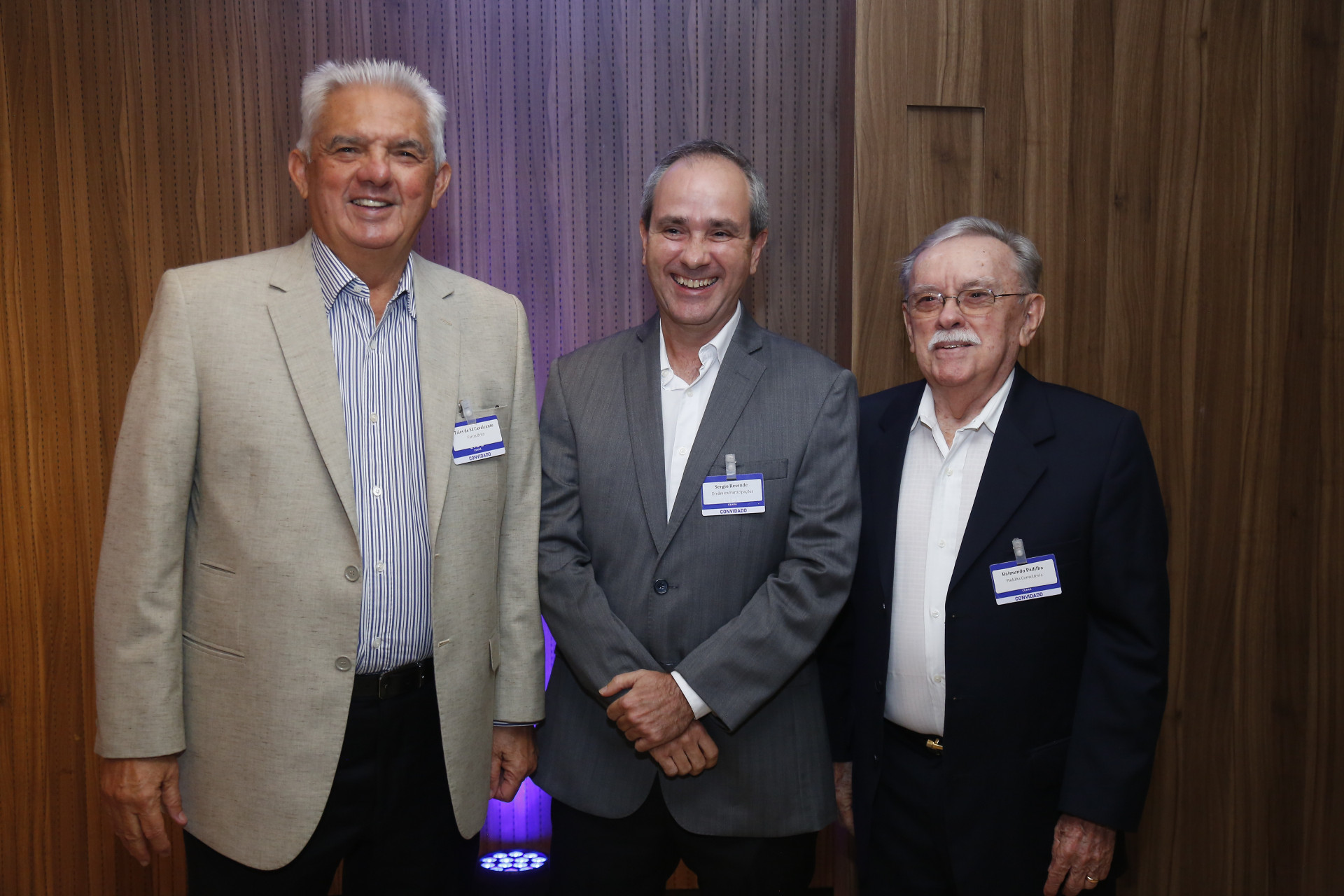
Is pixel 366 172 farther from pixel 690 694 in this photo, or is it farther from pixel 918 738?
pixel 918 738

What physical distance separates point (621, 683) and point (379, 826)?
57 cm

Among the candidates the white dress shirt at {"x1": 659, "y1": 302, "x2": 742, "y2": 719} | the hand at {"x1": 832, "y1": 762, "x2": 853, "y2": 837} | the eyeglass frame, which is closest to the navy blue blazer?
the eyeglass frame

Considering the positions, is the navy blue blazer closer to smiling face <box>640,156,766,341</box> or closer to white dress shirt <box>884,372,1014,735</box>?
white dress shirt <box>884,372,1014,735</box>

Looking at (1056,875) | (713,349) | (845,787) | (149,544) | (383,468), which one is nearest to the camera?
(149,544)

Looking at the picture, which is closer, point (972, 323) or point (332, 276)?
point (332, 276)

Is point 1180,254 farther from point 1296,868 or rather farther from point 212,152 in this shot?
point 212,152

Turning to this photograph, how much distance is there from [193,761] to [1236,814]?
124 inches

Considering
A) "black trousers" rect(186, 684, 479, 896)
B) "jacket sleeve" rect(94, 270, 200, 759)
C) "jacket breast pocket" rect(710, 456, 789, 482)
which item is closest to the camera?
"jacket sleeve" rect(94, 270, 200, 759)

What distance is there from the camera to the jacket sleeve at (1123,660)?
5.82 ft

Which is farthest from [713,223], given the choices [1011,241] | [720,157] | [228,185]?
[228,185]

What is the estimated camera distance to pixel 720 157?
2.03 m

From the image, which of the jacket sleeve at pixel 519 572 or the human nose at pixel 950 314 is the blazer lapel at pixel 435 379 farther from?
the human nose at pixel 950 314

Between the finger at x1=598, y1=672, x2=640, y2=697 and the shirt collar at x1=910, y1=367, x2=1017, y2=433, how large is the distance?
2.81 ft

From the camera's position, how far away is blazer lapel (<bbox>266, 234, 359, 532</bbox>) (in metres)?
1.66
